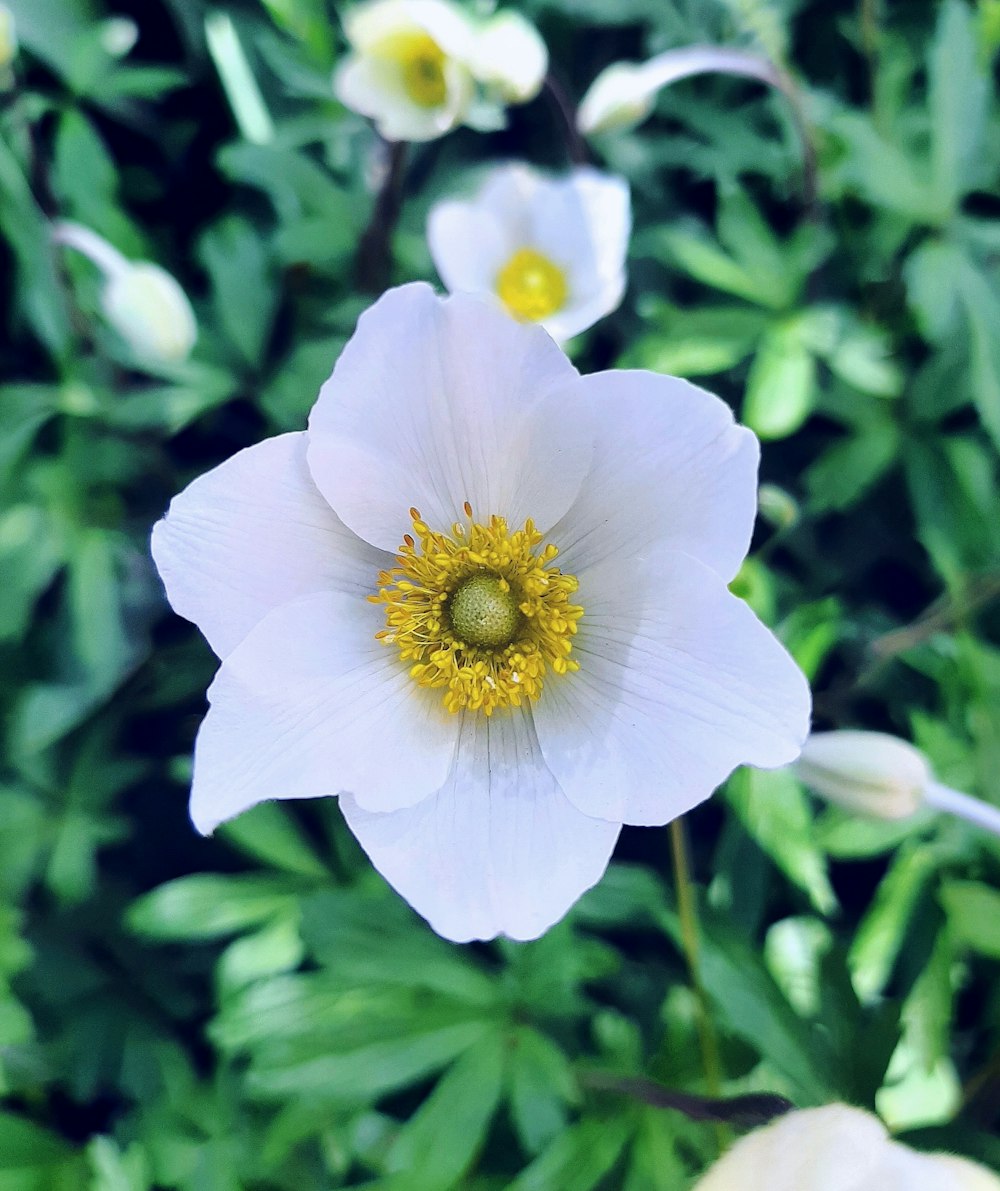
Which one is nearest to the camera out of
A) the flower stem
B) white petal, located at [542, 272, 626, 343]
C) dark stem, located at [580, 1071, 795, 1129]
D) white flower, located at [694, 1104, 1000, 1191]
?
white flower, located at [694, 1104, 1000, 1191]

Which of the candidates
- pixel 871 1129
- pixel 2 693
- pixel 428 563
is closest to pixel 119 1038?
pixel 2 693

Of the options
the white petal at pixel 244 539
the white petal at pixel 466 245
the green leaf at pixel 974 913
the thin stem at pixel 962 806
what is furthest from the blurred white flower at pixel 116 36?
the green leaf at pixel 974 913

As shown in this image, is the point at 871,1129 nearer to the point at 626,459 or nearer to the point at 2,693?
the point at 626,459

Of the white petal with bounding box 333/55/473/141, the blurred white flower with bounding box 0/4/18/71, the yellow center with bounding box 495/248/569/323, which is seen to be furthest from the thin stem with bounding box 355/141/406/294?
the blurred white flower with bounding box 0/4/18/71

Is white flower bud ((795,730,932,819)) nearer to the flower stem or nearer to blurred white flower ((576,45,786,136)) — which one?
the flower stem

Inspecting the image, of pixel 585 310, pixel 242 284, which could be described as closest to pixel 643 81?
pixel 585 310

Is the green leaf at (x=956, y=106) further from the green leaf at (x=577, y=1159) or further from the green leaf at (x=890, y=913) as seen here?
the green leaf at (x=577, y=1159)
